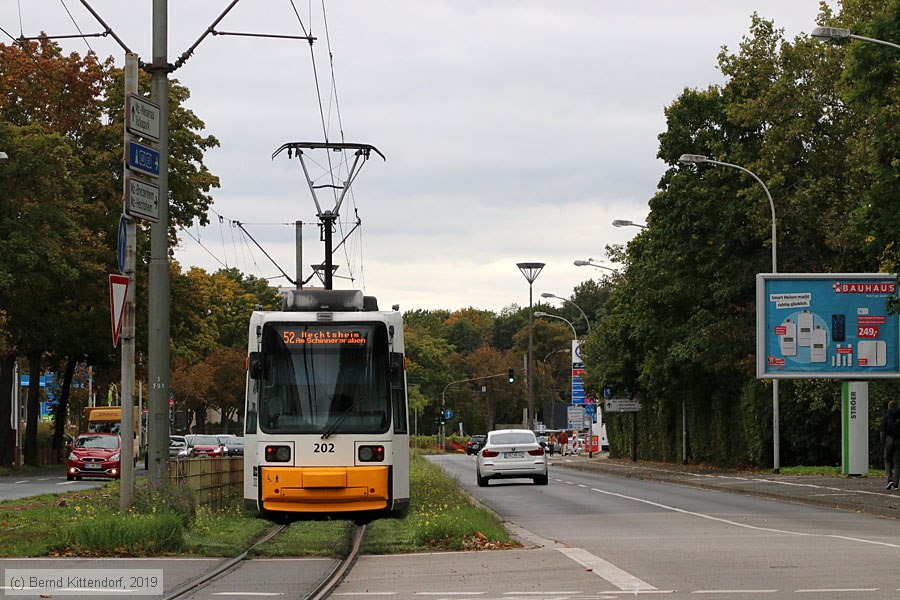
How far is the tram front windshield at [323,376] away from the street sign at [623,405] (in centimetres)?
4252

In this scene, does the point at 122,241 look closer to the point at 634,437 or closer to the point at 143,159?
the point at 143,159

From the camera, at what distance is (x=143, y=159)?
1755 centimetres

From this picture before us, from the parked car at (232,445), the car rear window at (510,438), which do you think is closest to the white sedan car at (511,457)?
the car rear window at (510,438)

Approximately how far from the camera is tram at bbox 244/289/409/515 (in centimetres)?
1975

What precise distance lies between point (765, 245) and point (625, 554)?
102 ft

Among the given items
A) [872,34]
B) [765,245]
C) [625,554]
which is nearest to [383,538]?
[625,554]

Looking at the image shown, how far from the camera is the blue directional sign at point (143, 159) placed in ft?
56.9

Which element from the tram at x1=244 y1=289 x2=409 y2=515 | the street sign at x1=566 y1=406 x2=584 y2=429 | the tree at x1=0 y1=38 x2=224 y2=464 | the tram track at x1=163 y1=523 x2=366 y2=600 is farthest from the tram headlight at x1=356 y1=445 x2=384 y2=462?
the street sign at x1=566 y1=406 x2=584 y2=429

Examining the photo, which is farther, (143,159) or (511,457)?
(511,457)

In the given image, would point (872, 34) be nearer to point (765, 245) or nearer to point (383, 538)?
point (383, 538)

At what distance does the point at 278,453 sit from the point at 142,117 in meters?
5.31

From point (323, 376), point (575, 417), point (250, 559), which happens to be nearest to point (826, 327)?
point (323, 376)

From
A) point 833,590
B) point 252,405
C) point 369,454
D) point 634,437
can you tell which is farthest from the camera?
point 634,437

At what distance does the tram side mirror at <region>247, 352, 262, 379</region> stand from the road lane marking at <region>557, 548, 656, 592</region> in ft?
18.8
